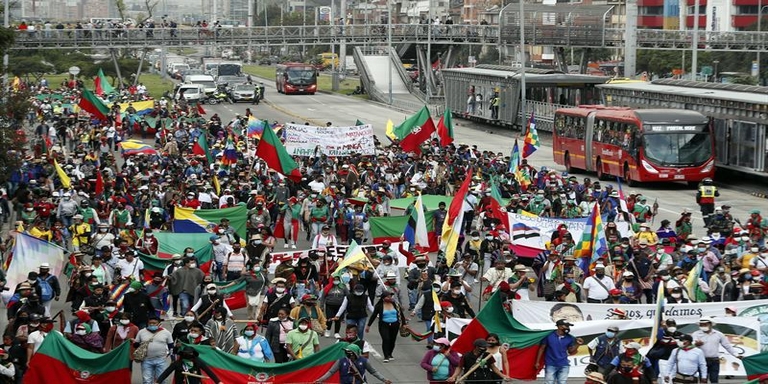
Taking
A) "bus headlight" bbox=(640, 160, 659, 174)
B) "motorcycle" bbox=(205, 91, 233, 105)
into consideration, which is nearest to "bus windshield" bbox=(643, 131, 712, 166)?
"bus headlight" bbox=(640, 160, 659, 174)

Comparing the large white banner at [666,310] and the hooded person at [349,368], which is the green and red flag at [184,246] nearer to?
the large white banner at [666,310]

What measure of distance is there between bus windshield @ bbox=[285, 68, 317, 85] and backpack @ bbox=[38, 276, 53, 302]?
72.9 metres

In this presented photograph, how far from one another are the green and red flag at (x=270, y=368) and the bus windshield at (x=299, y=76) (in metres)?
77.2

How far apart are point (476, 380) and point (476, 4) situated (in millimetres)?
149410

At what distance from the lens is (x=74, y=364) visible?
16.3 meters

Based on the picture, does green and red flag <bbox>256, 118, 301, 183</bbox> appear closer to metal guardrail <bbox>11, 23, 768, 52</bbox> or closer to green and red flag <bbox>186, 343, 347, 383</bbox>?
green and red flag <bbox>186, 343, 347, 383</bbox>

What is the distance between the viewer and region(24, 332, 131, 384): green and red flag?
16109mm

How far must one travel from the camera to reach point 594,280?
1973 cm

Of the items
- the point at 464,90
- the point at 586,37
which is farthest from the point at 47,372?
the point at 586,37

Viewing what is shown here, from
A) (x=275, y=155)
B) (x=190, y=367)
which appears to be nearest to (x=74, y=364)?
(x=190, y=367)

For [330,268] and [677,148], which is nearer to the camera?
[330,268]

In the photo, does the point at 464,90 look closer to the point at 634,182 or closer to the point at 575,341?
the point at 634,182

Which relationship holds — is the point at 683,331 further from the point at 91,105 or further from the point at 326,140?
the point at 91,105

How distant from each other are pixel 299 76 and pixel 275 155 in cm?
6030
